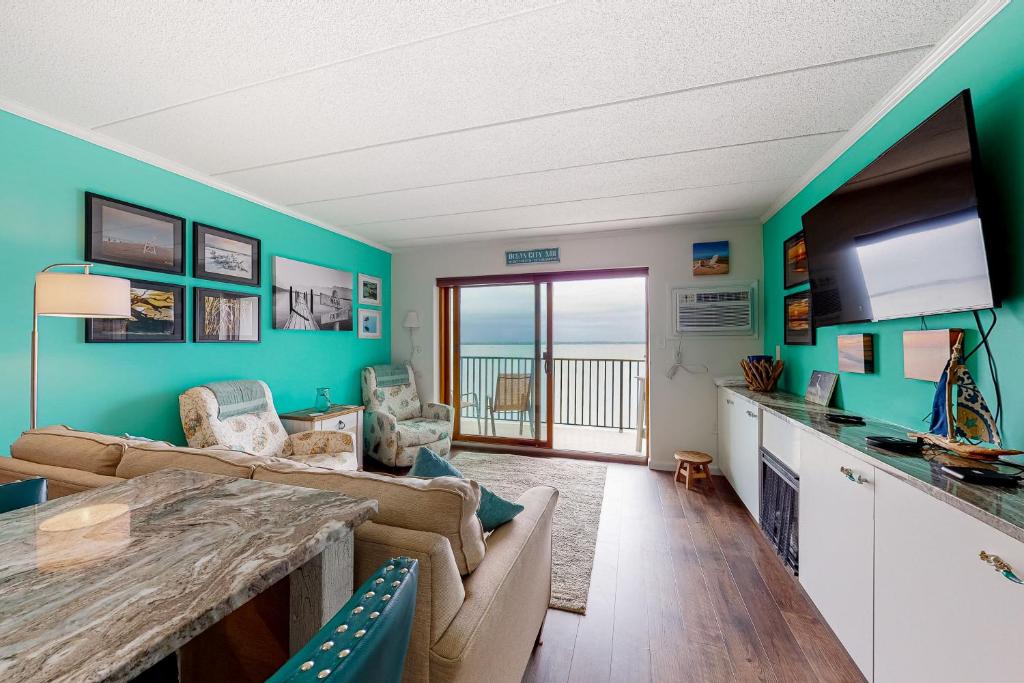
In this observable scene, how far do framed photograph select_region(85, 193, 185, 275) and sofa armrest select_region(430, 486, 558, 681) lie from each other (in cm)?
265

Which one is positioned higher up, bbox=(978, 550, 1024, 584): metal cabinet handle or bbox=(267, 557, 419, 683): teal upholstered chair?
bbox=(267, 557, 419, 683): teal upholstered chair

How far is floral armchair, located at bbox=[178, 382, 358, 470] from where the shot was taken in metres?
2.51

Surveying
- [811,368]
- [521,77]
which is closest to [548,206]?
[521,77]

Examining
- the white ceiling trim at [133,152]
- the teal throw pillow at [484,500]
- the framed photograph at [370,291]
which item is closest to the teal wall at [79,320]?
the white ceiling trim at [133,152]

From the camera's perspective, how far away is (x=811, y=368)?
2.78 metres

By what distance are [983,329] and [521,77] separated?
198cm

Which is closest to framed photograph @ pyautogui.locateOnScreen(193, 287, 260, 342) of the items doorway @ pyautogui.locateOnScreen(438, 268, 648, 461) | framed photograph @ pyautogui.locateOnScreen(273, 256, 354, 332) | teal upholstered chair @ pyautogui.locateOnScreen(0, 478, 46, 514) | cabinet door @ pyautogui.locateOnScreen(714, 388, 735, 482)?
framed photograph @ pyautogui.locateOnScreen(273, 256, 354, 332)

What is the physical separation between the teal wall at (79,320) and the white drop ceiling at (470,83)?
18cm

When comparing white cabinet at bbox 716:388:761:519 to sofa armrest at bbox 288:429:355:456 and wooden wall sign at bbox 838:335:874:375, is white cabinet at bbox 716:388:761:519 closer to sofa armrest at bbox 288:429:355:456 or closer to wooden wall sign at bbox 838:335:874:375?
wooden wall sign at bbox 838:335:874:375

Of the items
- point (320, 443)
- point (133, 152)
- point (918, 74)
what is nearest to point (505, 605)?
point (320, 443)

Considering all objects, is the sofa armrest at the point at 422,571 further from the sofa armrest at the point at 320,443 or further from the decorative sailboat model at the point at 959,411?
the sofa armrest at the point at 320,443

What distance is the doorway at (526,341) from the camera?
451 cm

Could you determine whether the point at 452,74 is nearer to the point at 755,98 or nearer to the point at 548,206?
the point at 755,98

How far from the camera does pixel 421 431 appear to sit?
3.90m
